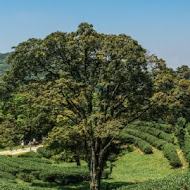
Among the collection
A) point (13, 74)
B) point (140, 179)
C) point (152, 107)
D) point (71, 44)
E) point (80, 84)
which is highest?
point (71, 44)

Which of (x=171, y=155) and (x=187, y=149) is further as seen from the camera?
(x=171, y=155)

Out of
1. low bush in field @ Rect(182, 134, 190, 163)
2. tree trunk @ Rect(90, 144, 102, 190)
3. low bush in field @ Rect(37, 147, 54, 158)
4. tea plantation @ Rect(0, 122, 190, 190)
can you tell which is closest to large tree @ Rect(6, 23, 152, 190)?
tree trunk @ Rect(90, 144, 102, 190)

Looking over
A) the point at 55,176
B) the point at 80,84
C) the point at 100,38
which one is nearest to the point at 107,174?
the point at 55,176

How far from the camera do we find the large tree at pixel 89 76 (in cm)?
1638

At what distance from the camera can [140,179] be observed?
75.0 ft

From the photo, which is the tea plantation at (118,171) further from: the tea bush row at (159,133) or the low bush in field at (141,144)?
the tea bush row at (159,133)

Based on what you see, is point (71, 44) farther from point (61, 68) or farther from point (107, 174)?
point (107, 174)

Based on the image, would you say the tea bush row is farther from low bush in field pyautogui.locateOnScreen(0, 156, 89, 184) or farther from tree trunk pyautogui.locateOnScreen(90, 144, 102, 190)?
tree trunk pyautogui.locateOnScreen(90, 144, 102, 190)

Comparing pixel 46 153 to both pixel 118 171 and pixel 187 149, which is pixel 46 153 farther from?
pixel 187 149

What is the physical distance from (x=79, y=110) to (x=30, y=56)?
4.71m

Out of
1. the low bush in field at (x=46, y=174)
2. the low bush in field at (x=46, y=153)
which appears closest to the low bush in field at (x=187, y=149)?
the low bush in field at (x=46, y=174)

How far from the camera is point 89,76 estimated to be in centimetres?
1753

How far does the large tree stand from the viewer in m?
16.4

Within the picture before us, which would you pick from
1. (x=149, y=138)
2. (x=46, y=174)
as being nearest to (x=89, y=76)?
(x=46, y=174)
